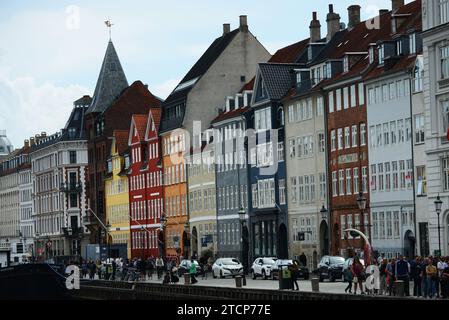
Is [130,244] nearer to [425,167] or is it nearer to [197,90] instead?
[197,90]

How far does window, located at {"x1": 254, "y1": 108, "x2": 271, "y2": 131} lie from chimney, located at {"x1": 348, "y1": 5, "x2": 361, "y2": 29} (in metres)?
9.19

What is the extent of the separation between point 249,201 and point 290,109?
11.8 meters

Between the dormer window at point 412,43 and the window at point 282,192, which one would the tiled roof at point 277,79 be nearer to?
the window at point 282,192

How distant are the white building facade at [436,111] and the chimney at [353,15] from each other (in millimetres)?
26095

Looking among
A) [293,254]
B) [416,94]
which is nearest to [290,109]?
[293,254]

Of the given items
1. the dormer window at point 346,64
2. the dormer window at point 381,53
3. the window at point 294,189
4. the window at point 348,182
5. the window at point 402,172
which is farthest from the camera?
the window at point 294,189

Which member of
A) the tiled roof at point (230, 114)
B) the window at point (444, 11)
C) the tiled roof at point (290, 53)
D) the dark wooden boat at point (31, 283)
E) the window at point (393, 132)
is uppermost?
the tiled roof at point (290, 53)

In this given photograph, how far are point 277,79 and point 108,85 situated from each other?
2678 inches

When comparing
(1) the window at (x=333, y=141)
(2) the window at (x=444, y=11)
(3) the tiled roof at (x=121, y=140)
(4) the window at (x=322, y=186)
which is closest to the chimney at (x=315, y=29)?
(1) the window at (x=333, y=141)

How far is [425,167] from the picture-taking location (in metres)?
96.8

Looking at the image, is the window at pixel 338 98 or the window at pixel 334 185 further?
the window at pixel 334 185

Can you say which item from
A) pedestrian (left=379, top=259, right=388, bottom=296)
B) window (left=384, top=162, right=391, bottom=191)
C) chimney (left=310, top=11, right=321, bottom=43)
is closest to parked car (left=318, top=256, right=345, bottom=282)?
window (left=384, top=162, right=391, bottom=191)

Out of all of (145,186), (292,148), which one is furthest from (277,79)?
(145,186)

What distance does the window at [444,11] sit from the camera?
9156 centimetres
